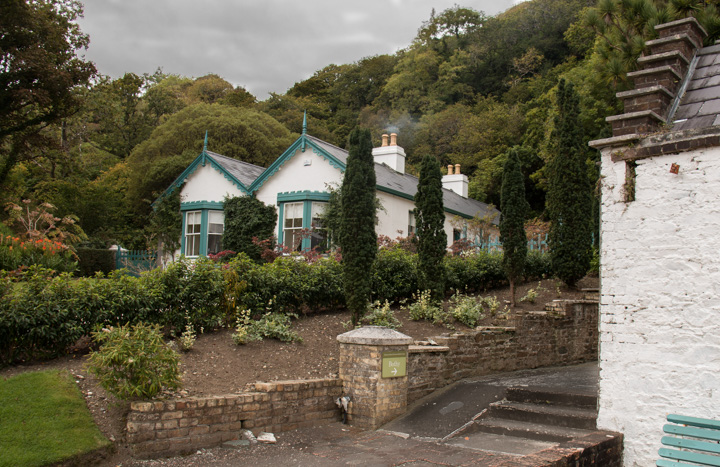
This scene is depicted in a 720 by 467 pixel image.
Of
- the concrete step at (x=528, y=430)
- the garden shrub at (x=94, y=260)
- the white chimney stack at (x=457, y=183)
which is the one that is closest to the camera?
the concrete step at (x=528, y=430)

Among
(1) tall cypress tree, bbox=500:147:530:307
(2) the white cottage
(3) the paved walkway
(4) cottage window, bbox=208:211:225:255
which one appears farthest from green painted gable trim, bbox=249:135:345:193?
(3) the paved walkway

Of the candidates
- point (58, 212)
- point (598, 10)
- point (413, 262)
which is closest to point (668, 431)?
point (413, 262)

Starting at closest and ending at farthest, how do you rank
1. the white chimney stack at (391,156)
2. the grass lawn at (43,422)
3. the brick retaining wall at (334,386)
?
the grass lawn at (43,422) → the brick retaining wall at (334,386) → the white chimney stack at (391,156)

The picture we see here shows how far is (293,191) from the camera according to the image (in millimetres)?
20891

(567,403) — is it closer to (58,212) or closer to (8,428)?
(8,428)

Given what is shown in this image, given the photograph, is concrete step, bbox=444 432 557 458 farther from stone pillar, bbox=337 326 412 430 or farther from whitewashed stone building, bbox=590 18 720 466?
stone pillar, bbox=337 326 412 430

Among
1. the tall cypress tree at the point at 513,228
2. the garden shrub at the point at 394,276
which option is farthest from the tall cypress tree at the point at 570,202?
the garden shrub at the point at 394,276

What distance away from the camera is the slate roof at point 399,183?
2094cm

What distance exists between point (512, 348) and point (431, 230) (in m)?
3.09

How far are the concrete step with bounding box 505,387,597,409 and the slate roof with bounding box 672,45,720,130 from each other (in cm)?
396

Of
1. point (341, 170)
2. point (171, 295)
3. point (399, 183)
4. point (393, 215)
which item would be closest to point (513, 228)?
point (393, 215)

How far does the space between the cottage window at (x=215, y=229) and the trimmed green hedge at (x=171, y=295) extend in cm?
1131

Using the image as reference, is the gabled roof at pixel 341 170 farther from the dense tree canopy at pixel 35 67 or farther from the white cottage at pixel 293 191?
the dense tree canopy at pixel 35 67

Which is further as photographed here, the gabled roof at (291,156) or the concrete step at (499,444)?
the gabled roof at (291,156)
